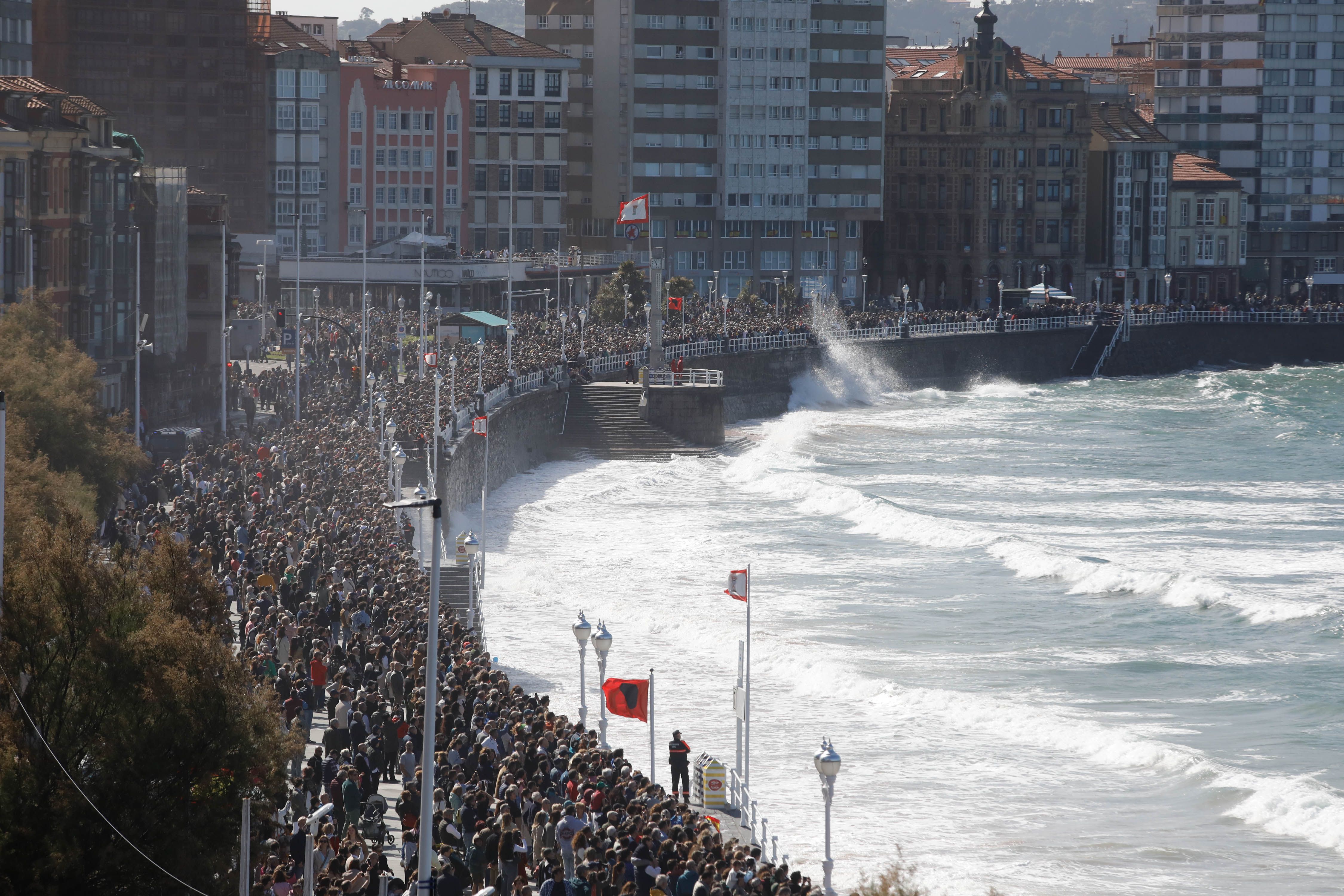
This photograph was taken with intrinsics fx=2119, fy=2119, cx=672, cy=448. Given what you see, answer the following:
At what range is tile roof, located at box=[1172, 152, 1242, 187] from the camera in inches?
5212

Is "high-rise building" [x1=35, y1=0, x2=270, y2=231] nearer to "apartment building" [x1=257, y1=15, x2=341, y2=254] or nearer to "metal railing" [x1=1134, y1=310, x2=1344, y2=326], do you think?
"apartment building" [x1=257, y1=15, x2=341, y2=254]

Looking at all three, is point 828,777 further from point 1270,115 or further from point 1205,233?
point 1270,115

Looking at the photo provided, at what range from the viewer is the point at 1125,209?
424 feet

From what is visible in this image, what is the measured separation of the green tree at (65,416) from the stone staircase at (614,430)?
31730 millimetres

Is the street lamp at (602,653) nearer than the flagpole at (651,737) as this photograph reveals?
Yes

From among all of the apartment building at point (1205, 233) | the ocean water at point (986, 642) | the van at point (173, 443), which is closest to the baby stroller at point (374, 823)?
the ocean water at point (986, 642)

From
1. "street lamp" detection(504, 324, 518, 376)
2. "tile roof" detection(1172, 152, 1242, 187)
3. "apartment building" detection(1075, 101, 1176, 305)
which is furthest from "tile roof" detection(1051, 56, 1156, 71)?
"street lamp" detection(504, 324, 518, 376)

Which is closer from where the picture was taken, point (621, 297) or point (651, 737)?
point (651, 737)

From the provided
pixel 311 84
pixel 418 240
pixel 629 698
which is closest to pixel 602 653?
pixel 629 698

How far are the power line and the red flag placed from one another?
1017 cm

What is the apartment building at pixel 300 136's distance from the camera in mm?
106938

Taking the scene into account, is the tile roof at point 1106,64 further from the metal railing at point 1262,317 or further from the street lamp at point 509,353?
the street lamp at point 509,353

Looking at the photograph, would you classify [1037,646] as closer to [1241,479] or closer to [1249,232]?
[1241,479]

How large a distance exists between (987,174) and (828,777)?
106 meters
